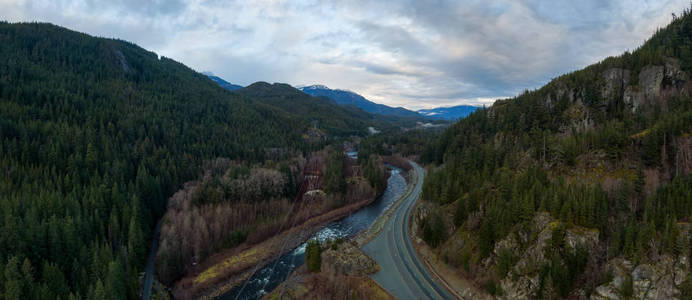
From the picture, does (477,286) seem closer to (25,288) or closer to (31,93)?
(25,288)

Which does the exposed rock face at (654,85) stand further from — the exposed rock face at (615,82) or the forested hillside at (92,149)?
the forested hillside at (92,149)

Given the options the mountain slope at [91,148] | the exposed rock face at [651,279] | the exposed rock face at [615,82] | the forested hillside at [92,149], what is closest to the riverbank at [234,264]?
the mountain slope at [91,148]

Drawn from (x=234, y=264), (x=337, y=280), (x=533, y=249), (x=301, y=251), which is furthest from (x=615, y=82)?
(x=234, y=264)

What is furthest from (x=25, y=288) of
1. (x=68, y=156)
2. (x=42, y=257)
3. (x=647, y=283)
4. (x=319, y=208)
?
(x=647, y=283)

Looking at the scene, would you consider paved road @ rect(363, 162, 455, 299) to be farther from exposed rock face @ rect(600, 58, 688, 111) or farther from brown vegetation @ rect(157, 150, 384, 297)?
exposed rock face @ rect(600, 58, 688, 111)

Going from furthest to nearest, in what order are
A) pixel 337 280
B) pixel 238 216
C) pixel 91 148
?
1. pixel 91 148
2. pixel 238 216
3. pixel 337 280

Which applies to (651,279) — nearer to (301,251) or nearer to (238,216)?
(301,251)
